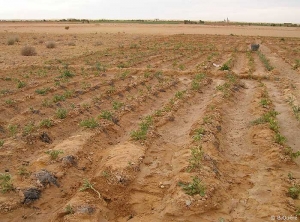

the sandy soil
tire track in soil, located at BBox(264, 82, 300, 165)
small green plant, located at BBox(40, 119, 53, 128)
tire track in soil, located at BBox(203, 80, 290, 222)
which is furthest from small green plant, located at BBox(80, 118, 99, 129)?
the sandy soil

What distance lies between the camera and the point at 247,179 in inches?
225

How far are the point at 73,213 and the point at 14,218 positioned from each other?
85 cm

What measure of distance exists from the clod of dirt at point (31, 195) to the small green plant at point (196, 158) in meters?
2.54

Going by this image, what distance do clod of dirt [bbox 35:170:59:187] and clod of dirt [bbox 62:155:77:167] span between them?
1.50ft

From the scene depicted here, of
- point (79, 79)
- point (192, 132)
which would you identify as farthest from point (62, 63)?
point (192, 132)

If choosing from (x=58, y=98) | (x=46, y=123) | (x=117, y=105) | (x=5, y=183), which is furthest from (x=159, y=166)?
(x=58, y=98)

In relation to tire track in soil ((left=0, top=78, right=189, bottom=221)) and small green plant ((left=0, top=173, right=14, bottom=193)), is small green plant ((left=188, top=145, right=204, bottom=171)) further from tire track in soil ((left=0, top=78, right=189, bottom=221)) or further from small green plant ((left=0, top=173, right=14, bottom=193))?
small green plant ((left=0, top=173, right=14, bottom=193))

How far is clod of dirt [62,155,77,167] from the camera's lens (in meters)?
5.99

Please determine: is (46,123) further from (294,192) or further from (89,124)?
(294,192)

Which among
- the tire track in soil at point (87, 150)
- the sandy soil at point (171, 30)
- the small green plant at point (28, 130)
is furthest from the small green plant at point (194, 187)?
the sandy soil at point (171, 30)

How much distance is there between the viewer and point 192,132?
7609 millimetres

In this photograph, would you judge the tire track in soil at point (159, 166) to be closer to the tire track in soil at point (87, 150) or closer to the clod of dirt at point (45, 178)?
the tire track in soil at point (87, 150)

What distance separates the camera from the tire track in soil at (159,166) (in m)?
4.94

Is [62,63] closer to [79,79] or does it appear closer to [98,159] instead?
[79,79]
